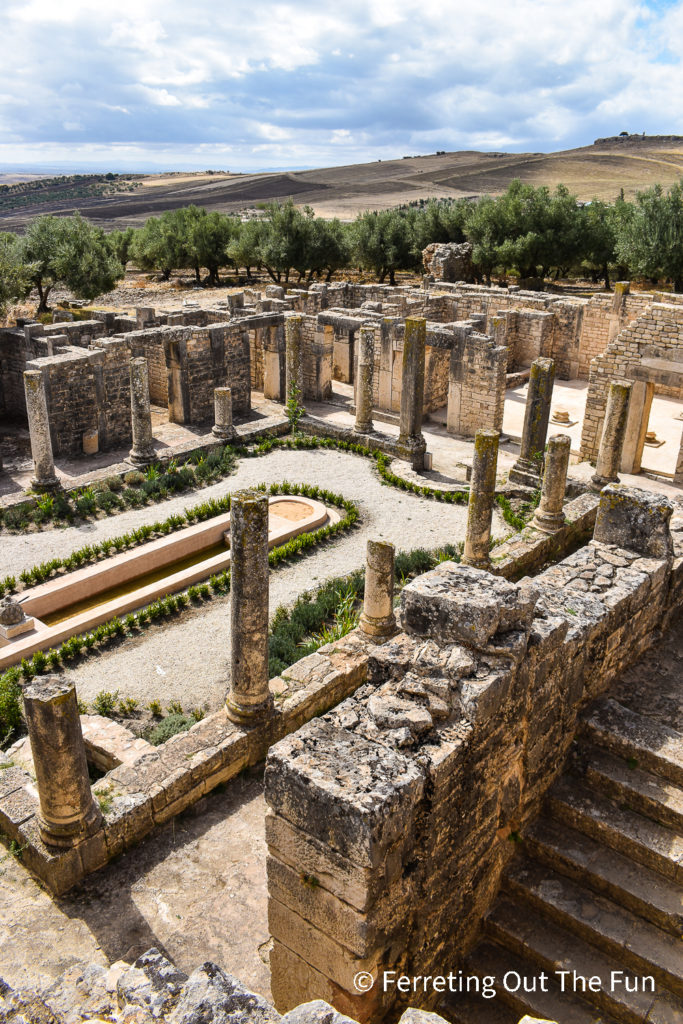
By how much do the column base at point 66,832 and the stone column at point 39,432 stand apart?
10.9 meters

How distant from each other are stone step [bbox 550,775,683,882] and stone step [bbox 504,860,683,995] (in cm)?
43

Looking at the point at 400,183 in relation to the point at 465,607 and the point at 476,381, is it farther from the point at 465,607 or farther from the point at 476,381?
the point at 465,607

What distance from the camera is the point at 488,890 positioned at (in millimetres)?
5953

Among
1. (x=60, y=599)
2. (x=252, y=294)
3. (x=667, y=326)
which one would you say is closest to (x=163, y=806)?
(x=60, y=599)

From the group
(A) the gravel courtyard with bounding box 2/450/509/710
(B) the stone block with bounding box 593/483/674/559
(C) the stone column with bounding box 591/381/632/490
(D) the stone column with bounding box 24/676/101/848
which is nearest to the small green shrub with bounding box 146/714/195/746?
(A) the gravel courtyard with bounding box 2/450/509/710

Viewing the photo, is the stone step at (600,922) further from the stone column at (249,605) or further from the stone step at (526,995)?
the stone column at (249,605)

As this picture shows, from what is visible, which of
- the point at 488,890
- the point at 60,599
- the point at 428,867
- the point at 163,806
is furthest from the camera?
the point at 60,599

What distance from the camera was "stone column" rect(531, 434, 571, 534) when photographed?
15070 mm

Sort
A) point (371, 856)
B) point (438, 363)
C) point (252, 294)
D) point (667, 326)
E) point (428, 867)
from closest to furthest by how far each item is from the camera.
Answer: point (371, 856) < point (428, 867) < point (667, 326) < point (438, 363) < point (252, 294)

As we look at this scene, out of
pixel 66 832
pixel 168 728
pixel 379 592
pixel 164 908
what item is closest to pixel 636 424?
pixel 379 592

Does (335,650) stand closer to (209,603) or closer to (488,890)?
(209,603)

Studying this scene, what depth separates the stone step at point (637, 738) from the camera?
6.57 metres

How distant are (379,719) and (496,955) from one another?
2258 mm

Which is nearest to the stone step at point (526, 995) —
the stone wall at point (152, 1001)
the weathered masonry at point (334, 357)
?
the stone wall at point (152, 1001)
